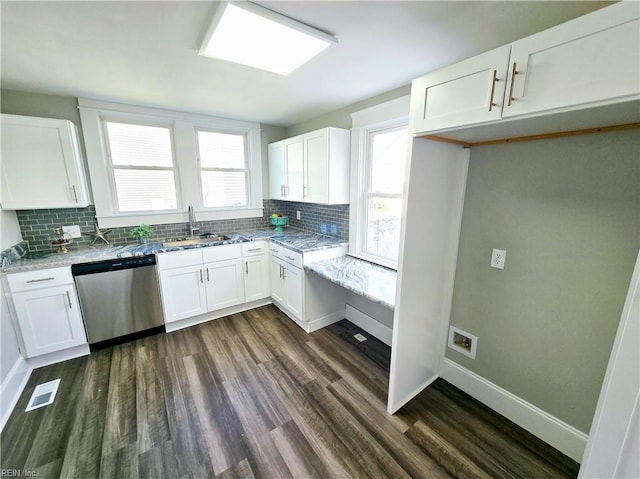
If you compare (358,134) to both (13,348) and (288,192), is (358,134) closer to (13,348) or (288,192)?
(288,192)

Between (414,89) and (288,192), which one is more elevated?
(414,89)

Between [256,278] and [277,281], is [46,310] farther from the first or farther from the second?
[277,281]

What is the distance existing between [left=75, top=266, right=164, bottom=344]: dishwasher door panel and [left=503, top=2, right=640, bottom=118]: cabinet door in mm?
3143

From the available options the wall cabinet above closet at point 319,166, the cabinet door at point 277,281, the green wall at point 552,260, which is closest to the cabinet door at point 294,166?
the wall cabinet above closet at point 319,166

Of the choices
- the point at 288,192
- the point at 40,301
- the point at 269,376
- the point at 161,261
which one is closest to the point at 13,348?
the point at 40,301

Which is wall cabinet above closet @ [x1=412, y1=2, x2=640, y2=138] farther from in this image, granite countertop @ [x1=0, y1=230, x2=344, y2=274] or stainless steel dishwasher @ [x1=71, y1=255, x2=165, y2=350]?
stainless steel dishwasher @ [x1=71, y1=255, x2=165, y2=350]

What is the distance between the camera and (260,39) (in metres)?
1.50

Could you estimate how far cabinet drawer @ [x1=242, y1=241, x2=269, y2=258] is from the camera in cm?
314

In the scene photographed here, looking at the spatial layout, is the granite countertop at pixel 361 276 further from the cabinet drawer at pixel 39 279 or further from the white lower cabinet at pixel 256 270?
the cabinet drawer at pixel 39 279

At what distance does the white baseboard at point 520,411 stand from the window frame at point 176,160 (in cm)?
310

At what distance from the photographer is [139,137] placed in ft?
9.67

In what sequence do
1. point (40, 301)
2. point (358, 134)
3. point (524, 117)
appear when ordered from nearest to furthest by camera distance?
1. point (524, 117)
2. point (40, 301)
3. point (358, 134)

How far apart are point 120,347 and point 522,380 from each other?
346cm

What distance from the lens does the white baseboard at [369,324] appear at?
8.63 ft
